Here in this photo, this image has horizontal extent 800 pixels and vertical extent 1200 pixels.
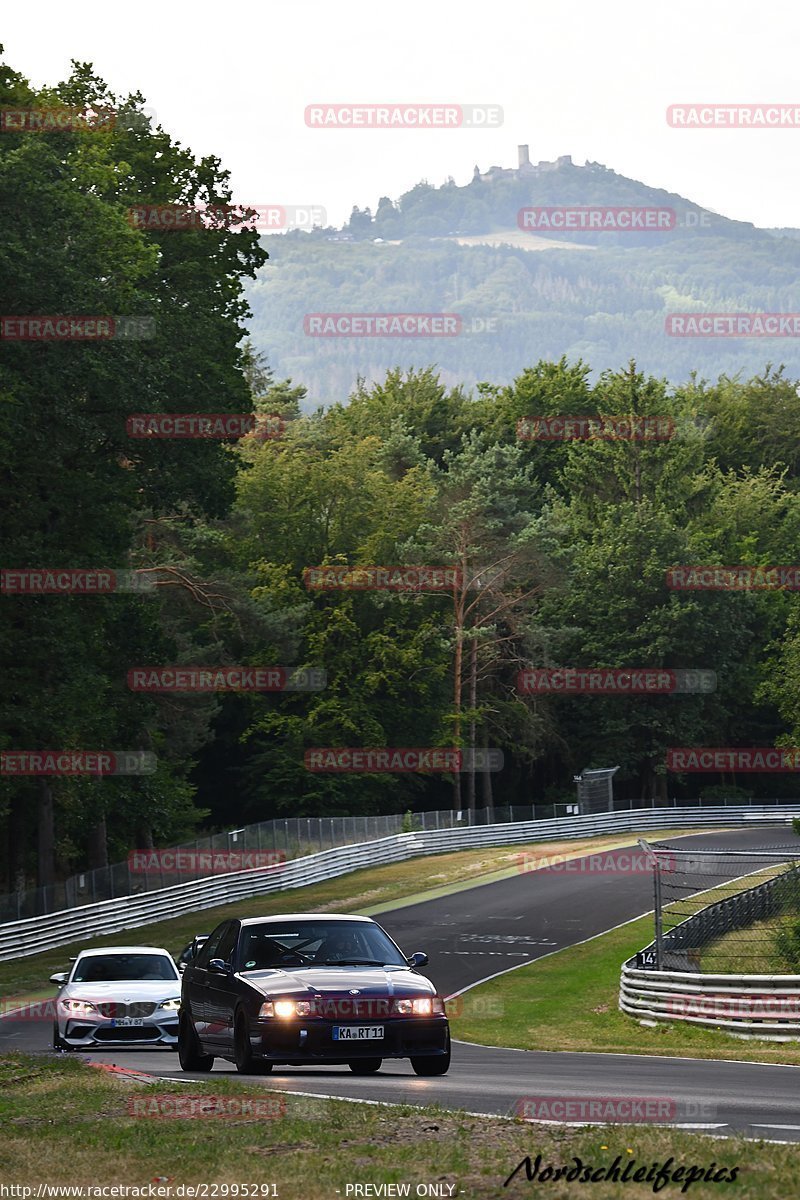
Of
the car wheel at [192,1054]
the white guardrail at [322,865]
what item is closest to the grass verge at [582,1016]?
the car wheel at [192,1054]

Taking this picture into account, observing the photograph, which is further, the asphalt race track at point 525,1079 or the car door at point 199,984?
the car door at point 199,984

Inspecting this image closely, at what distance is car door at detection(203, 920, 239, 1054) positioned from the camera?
15.6 metres

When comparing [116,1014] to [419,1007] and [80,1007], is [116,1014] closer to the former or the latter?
[80,1007]

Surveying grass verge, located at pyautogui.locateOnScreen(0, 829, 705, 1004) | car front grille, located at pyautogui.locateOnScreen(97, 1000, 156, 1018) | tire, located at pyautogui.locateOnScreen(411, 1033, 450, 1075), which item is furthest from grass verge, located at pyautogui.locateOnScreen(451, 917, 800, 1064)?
grass verge, located at pyautogui.locateOnScreen(0, 829, 705, 1004)

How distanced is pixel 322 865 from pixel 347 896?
4942 mm

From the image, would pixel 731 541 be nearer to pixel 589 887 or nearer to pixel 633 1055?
pixel 589 887

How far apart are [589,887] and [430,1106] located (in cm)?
4128

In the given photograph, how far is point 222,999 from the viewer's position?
15789 millimetres

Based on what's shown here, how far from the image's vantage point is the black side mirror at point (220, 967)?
51.9 ft

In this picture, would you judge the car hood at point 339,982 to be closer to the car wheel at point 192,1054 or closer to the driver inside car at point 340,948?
the driver inside car at point 340,948

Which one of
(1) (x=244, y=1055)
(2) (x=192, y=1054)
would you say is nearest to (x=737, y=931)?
(2) (x=192, y=1054)

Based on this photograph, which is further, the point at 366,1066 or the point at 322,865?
the point at 322,865

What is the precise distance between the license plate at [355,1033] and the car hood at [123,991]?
6989 mm

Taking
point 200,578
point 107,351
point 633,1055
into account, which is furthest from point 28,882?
point 633,1055
